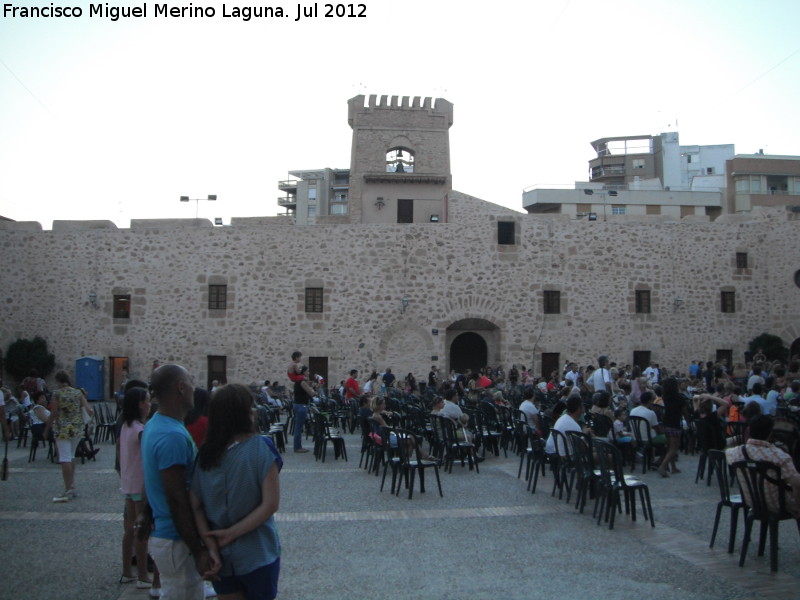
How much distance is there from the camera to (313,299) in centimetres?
2231

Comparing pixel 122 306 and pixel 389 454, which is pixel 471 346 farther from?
pixel 389 454

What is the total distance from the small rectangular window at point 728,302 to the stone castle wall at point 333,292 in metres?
1.69

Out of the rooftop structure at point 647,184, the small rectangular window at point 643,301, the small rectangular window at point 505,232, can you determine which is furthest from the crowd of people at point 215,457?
the rooftop structure at point 647,184

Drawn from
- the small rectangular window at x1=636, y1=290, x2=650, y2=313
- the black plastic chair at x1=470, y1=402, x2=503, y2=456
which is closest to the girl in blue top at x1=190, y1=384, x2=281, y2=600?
the black plastic chair at x1=470, y1=402, x2=503, y2=456

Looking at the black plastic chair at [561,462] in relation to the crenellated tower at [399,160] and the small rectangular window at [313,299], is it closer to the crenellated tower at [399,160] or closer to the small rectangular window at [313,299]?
the small rectangular window at [313,299]

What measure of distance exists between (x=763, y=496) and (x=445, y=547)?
8.23 feet

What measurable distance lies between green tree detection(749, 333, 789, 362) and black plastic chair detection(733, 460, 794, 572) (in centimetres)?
1923

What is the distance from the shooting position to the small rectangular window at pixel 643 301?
75.1 feet

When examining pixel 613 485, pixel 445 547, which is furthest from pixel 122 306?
pixel 613 485

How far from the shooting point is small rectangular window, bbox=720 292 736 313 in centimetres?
2328

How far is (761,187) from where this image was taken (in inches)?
1716

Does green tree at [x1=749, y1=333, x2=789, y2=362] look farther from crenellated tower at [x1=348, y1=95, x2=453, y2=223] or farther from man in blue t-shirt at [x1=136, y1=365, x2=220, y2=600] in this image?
man in blue t-shirt at [x1=136, y1=365, x2=220, y2=600]

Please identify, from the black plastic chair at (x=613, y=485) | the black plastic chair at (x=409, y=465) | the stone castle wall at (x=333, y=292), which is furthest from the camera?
the stone castle wall at (x=333, y=292)

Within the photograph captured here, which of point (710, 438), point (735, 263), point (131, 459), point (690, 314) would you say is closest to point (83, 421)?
point (131, 459)
